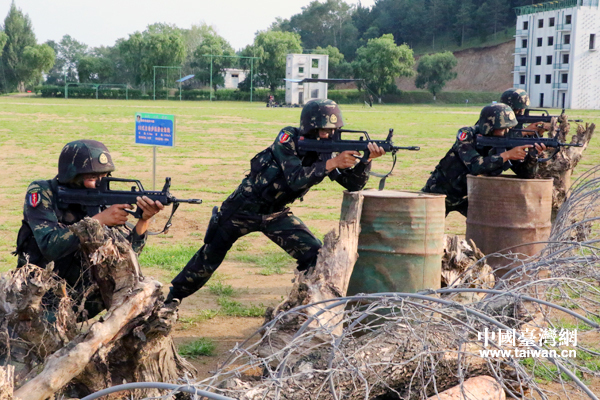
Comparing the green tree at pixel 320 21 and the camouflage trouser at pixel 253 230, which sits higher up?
the green tree at pixel 320 21

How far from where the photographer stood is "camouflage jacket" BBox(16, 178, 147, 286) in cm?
461

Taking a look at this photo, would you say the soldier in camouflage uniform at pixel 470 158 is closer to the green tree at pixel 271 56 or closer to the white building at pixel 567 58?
the white building at pixel 567 58

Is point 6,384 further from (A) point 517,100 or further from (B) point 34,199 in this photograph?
(A) point 517,100

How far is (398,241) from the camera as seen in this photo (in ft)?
18.0

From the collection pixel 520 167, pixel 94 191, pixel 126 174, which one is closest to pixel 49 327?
pixel 94 191

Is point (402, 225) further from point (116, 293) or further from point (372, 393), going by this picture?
point (116, 293)

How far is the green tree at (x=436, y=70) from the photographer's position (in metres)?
86.2

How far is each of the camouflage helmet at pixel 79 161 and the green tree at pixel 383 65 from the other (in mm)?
80790

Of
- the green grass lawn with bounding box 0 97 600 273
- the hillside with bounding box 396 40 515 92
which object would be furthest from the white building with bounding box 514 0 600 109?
the green grass lawn with bounding box 0 97 600 273

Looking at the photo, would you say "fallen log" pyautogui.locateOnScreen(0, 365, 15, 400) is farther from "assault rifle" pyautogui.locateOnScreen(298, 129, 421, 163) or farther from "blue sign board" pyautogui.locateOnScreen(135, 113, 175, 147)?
"blue sign board" pyautogui.locateOnScreen(135, 113, 175, 147)

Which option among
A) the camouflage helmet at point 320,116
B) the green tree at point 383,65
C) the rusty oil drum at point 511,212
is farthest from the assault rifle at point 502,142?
the green tree at point 383,65

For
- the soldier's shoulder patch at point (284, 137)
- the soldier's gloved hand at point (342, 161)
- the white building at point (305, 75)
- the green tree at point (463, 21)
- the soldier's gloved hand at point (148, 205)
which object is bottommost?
the soldier's gloved hand at point (148, 205)

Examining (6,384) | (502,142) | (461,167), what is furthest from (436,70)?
(6,384)

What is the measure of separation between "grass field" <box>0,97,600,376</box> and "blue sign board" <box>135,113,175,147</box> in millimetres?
1290
